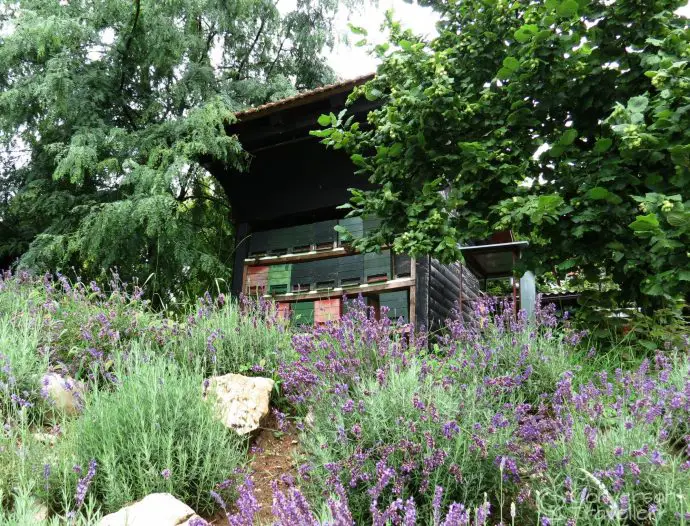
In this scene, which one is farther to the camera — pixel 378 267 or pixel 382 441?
pixel 378 267

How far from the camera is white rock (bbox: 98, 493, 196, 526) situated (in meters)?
2.32

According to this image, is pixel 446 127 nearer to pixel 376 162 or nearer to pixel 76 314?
Answer: pixel 376 162

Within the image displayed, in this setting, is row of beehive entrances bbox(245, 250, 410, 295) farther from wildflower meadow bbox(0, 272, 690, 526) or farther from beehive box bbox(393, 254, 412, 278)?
wildflower meadow bbox(0, 272, 690, 526)

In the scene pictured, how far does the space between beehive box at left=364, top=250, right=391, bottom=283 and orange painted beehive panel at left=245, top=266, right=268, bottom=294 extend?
5.52ft

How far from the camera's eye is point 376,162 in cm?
520

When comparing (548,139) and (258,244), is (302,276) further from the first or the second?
(548,139)

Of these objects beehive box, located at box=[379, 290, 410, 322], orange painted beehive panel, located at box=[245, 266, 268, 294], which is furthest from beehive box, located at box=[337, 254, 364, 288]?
orange painted beehive panel, located at box=[245, 266, 268, 294]

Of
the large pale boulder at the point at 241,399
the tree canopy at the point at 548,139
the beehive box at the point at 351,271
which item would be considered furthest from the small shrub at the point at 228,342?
the beehive box at the point at 351,271

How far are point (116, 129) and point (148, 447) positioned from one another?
7.28 meters

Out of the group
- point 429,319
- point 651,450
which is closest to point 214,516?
point 651,450

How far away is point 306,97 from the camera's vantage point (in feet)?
25.2

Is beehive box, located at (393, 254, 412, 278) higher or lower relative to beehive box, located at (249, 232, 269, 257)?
lower

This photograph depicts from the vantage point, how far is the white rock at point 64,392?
3.29 metres

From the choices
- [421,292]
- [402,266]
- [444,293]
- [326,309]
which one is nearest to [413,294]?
[421,292]
